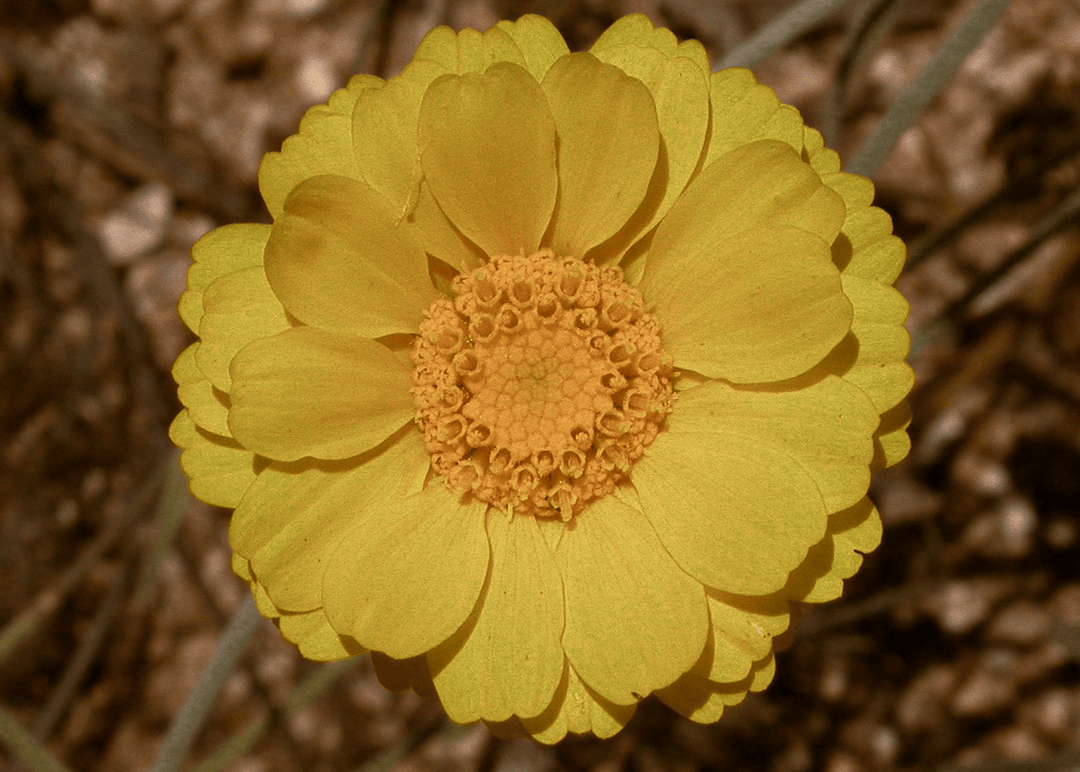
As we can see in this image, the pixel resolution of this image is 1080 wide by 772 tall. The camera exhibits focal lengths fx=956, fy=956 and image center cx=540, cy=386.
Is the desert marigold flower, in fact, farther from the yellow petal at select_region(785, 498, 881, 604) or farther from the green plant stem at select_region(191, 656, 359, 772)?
the green plant stem at select_region(191, 656, 359, 772)

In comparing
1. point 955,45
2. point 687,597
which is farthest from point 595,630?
point 955,45

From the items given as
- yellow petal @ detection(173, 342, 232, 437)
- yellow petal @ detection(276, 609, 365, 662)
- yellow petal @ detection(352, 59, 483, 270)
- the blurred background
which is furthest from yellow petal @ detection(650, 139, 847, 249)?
the blurred background

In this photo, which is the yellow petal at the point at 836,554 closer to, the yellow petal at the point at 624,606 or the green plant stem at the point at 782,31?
the yellow petal at the point at 624,606

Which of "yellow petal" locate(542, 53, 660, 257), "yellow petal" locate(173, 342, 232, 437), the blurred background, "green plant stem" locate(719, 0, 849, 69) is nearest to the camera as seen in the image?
"yellow petal" locate(542, 53, 660, 257)

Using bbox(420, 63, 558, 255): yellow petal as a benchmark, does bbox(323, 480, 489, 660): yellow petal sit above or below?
below

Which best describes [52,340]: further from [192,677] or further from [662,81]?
[662,81]

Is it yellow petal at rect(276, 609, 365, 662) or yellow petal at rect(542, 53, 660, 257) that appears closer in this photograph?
yellow petal at rect(542, 53, 660, 257)

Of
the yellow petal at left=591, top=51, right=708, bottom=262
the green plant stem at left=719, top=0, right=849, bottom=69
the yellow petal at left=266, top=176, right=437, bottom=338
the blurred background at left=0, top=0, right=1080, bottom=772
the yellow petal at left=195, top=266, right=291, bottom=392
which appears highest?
the green plant stem at left=719, top=0, right=849, bottom=69

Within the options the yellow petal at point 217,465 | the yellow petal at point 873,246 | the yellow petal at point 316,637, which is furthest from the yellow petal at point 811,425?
the yellow petal at point 217,465
